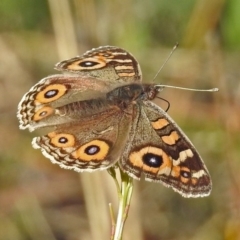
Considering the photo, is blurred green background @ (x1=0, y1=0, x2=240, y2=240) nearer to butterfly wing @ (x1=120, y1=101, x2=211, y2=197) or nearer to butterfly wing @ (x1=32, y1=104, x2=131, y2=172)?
butterfly wing @ (x1=32, y1=104, x2=131, y2=172)

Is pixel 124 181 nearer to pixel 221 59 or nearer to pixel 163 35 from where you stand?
pixel 221 59

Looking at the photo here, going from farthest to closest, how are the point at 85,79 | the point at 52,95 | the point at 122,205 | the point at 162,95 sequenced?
the point at 162,95, the point at 85,79, the point at 52,95, the point at 122,205

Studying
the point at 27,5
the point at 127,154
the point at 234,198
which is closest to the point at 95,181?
the point at 234,198

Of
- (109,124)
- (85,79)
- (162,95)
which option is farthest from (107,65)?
(162,95)

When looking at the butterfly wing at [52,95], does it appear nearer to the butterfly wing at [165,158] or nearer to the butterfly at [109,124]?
the butterfly at [109,124]

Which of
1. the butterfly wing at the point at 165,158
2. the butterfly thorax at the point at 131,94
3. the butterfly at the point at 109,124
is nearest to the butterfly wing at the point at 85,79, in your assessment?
the butterfly at the point at 109,124

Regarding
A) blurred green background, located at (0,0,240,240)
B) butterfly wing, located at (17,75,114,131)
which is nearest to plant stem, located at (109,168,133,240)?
butterfly wing, located at (17,75,114,131)

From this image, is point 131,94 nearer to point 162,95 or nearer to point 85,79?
point 85,79
